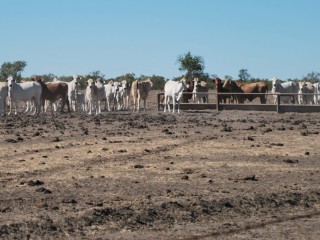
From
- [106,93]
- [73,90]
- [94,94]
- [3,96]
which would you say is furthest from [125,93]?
[3,96]

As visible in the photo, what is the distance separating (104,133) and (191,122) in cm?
703

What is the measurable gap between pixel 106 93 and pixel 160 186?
33369 millimetres

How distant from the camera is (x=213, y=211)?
36.1 ft

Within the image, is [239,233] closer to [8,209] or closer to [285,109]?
[8,209]

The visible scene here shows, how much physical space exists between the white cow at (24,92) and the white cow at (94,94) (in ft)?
8.04

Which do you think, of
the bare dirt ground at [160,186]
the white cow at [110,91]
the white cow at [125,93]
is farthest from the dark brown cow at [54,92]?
the bare dirt ground at [160,186]

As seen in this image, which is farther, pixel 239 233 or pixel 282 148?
pixel 282 148

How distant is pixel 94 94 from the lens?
4234cm

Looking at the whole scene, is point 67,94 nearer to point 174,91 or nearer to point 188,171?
point 174,91

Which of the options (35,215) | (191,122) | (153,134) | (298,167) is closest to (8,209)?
(35,215)

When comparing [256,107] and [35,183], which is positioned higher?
[256,107]

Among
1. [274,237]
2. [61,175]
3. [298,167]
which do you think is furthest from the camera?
[298,167]

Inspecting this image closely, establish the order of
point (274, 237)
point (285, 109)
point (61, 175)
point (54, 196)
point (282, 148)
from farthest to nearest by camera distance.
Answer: point (285, 109) → point (282, 148) → point (61, 175) → point (54, 196) → point (274, 237)

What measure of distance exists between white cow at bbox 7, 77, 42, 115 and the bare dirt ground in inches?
649
